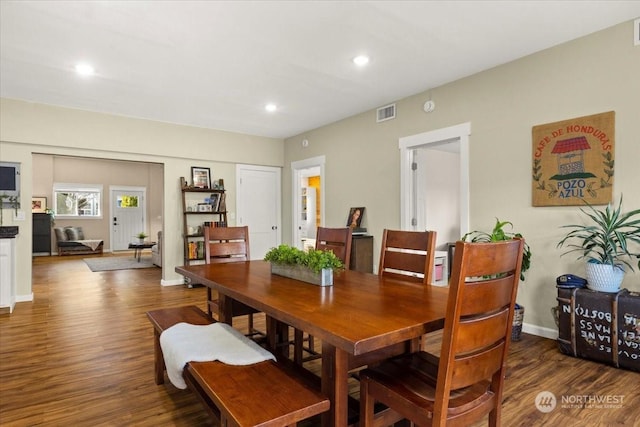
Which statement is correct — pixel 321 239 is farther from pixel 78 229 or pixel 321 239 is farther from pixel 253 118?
pixel 78 229

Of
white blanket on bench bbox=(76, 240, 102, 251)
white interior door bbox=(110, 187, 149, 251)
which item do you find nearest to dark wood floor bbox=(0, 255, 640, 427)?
white blanket on bench bbox=(76, 240, 102, 251)

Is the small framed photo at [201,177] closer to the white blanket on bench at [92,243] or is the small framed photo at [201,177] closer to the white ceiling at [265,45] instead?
the white ceiling at [265,45]

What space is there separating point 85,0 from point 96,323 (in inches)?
118

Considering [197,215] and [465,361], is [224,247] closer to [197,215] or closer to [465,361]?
[465,361]

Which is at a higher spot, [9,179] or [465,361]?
[9,179]

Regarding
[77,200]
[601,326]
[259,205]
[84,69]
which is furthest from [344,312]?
[77,200]

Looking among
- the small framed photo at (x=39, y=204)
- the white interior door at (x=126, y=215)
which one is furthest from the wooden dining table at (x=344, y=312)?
the white interior door at (x=126, y=215)

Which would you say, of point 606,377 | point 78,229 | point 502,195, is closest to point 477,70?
point 502,195

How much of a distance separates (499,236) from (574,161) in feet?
2.89

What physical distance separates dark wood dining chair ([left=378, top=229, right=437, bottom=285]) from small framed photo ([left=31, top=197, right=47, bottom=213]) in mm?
11110

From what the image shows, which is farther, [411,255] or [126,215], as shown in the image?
[126,215]

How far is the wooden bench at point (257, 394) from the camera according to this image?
1216mm

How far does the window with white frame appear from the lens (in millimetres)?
10617

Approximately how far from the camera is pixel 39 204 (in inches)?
394
